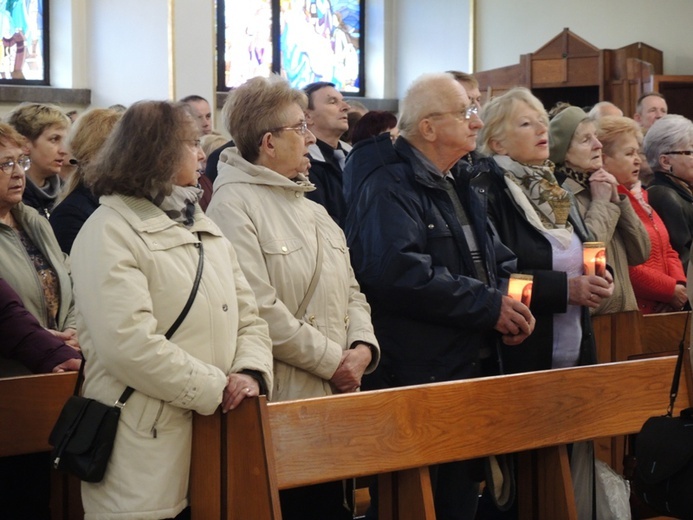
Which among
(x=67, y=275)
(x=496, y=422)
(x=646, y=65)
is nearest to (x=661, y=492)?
(x=496, y=422)

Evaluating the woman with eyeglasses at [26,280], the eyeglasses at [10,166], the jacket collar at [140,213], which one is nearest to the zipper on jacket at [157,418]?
the jacket collar at [140,213]

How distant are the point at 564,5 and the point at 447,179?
7.07m

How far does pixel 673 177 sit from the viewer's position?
4.73 meters

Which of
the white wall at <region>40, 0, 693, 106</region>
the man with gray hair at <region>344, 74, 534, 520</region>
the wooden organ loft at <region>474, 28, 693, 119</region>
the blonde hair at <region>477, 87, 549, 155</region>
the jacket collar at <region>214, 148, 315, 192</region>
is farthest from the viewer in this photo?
the wooden organ loft at <region>474, 28, 693, 119</region>

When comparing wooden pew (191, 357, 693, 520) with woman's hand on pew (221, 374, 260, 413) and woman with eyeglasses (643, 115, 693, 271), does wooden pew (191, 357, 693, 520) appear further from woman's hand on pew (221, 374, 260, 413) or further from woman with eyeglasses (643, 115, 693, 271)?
woman with eyeglasses (643, 115, 693, 271)

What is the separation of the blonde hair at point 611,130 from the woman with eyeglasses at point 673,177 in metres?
0.43

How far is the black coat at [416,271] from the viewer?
2.99 metres

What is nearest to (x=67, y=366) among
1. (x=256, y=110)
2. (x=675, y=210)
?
(x=256, y=110)

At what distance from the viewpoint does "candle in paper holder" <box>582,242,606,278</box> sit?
337 cm

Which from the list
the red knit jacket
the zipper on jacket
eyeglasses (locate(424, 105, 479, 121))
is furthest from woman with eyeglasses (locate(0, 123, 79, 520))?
the red knit jacket

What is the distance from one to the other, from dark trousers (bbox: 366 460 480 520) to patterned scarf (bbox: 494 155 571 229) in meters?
0.88

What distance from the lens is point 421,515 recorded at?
2715 mm

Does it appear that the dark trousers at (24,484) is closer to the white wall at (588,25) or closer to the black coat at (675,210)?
the black coat at (675,210)

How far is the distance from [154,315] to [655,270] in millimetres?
2586
